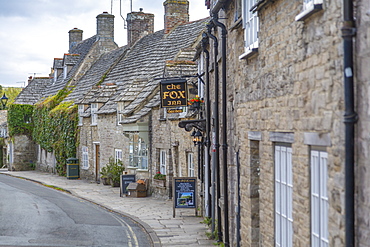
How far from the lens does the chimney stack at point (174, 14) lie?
3136 centimetres

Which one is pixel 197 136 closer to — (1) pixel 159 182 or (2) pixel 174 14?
(1) pixel 159 182

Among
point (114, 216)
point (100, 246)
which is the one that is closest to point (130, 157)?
point (114, 216)

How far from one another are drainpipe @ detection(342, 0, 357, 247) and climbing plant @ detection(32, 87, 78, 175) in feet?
105

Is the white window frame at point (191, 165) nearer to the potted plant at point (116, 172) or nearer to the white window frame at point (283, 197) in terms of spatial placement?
the potted plant at point (116, 172)

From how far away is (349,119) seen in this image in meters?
5.11

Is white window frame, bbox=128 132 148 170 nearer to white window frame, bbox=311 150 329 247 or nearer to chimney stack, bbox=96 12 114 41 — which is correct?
chimney stack, bbox=96 12 114 41

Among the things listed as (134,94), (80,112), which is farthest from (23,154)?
(134,94)

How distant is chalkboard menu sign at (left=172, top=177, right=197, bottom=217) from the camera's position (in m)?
17.4

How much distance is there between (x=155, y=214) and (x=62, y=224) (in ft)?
12.1

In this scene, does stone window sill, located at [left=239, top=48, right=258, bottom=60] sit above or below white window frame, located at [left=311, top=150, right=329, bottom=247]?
above

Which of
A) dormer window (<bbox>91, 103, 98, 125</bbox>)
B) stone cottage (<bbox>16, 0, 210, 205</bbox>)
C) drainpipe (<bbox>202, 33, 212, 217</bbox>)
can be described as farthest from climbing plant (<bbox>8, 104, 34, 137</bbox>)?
drainpipe (<bbox>202, 33, 212, 217</bbox>)

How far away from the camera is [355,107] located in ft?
16.9

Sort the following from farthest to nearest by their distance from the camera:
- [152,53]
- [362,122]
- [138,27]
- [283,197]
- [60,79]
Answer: [60,79] → [138,27] → [152,53] → [283,197] → [362,122]

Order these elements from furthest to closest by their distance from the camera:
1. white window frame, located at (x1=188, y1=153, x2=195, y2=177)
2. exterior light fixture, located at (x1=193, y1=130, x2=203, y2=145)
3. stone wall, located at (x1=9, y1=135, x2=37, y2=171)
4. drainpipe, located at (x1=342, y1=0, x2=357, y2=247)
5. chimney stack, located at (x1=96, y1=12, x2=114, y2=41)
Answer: stone wall, located at (x1=9, y1=135, x2=37, y2=171), chimney stack, located at (x1=96, y1=12, x2=114, y2=41), white window frame, located at (x1=188, y1=153, x2=195, y2=177), exterior light fixture, located at (x1=193, y1=130, x2=203, y2=145), drainpipe, located at (x1=342, y1=0, x2=357, y2=247)
